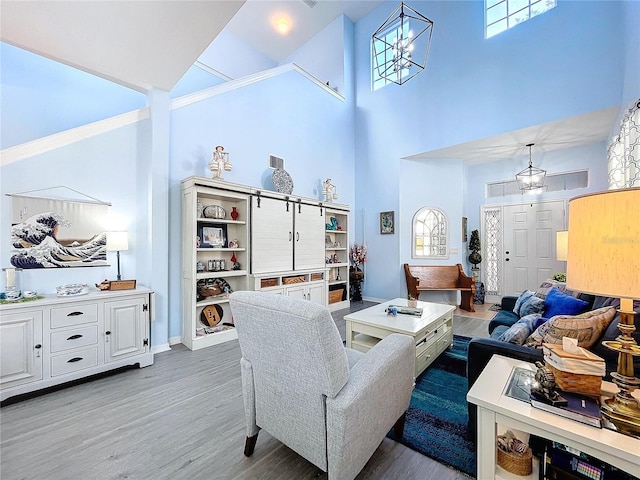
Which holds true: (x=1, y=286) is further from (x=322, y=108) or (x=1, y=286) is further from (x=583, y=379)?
(x=322, y=108)

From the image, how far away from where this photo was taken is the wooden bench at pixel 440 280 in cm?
502

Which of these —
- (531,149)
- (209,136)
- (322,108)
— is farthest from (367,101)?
(209,136)

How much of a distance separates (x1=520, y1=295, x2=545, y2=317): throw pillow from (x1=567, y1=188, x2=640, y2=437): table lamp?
1599mm

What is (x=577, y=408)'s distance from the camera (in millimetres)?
1032

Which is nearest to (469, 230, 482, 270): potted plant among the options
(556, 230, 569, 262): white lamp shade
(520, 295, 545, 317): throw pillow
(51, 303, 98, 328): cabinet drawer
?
(556, 230, 569, 262): white lamp shade

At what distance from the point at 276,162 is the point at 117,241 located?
2604 millimetres

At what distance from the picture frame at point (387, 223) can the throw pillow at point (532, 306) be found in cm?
313

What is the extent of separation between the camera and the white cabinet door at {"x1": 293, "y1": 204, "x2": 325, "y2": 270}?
14.6 feet

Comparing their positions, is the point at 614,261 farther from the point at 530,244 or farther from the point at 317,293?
the point at 530,244

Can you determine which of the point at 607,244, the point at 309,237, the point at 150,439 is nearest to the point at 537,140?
the point at 309,237

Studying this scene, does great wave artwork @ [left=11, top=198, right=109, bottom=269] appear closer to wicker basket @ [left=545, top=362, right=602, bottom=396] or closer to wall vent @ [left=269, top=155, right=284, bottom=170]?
wall vent @ [left=269, top=155, right=284, bottom=170]

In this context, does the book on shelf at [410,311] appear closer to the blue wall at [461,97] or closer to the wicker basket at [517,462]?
the wicker basket at [517,462]

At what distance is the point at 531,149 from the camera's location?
5.05 metres

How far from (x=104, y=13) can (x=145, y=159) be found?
1439 millimetres
